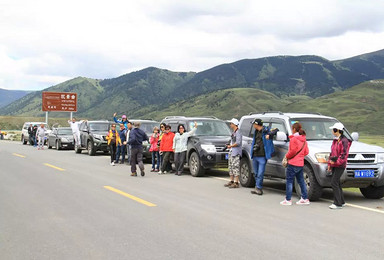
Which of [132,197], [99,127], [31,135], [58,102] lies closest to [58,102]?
[58,102]

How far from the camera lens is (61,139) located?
30078 mm

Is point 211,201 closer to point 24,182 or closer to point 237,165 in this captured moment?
point 237,165

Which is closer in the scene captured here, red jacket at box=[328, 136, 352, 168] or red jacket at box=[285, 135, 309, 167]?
red jacket at box=[328, 136, 352, 168]

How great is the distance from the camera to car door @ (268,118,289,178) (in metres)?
10.5

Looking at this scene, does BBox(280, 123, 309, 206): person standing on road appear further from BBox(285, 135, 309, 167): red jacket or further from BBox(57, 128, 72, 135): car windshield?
BBox(57, 128, 72, 135): car windshield

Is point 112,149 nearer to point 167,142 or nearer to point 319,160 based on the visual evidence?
point 167,142

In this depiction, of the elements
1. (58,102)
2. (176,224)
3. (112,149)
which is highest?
(58,102)

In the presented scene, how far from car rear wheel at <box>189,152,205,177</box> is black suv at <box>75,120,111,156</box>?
10825 mm

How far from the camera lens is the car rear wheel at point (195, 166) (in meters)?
13.9

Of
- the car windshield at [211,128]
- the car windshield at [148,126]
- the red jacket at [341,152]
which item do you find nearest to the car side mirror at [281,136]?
the red jacket at [341,152]

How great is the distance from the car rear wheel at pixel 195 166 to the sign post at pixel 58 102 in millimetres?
38406

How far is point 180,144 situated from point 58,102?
39379mm

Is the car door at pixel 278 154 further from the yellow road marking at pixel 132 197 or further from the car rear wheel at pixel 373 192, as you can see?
the yellow road marking at pixel 132 197

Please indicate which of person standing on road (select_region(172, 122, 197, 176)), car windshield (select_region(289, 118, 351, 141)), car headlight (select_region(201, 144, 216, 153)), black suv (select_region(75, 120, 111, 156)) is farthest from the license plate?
black suv (select_region(75, 120, 111, 156))
